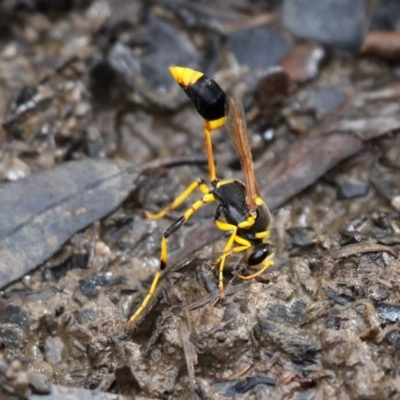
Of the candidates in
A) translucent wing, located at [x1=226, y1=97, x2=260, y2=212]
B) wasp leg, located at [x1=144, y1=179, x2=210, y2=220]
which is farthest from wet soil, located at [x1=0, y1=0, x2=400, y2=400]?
translucent wing, located at [x1=226, y1=97, x2=260, y2=212]

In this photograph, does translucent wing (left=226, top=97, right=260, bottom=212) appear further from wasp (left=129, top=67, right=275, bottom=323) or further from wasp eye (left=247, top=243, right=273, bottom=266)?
wasp eye (left=247, top=243, right=273, bottom=266)

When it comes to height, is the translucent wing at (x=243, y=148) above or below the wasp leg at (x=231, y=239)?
above

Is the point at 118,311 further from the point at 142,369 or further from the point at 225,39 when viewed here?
the point at 225,39

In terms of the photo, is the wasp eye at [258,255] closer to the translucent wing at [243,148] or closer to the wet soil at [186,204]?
the wet soil at [186,204]

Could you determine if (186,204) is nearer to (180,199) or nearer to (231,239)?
(180,199)

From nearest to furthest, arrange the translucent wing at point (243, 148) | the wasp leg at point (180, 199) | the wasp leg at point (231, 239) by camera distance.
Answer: the wasp leg at point (231, 239) → the translucent wing at point (243, 148) → the wasp leg at point (180, 199)

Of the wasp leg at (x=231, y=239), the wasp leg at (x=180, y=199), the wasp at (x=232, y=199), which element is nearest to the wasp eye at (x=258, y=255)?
the wasp at (x=232, y=199)
